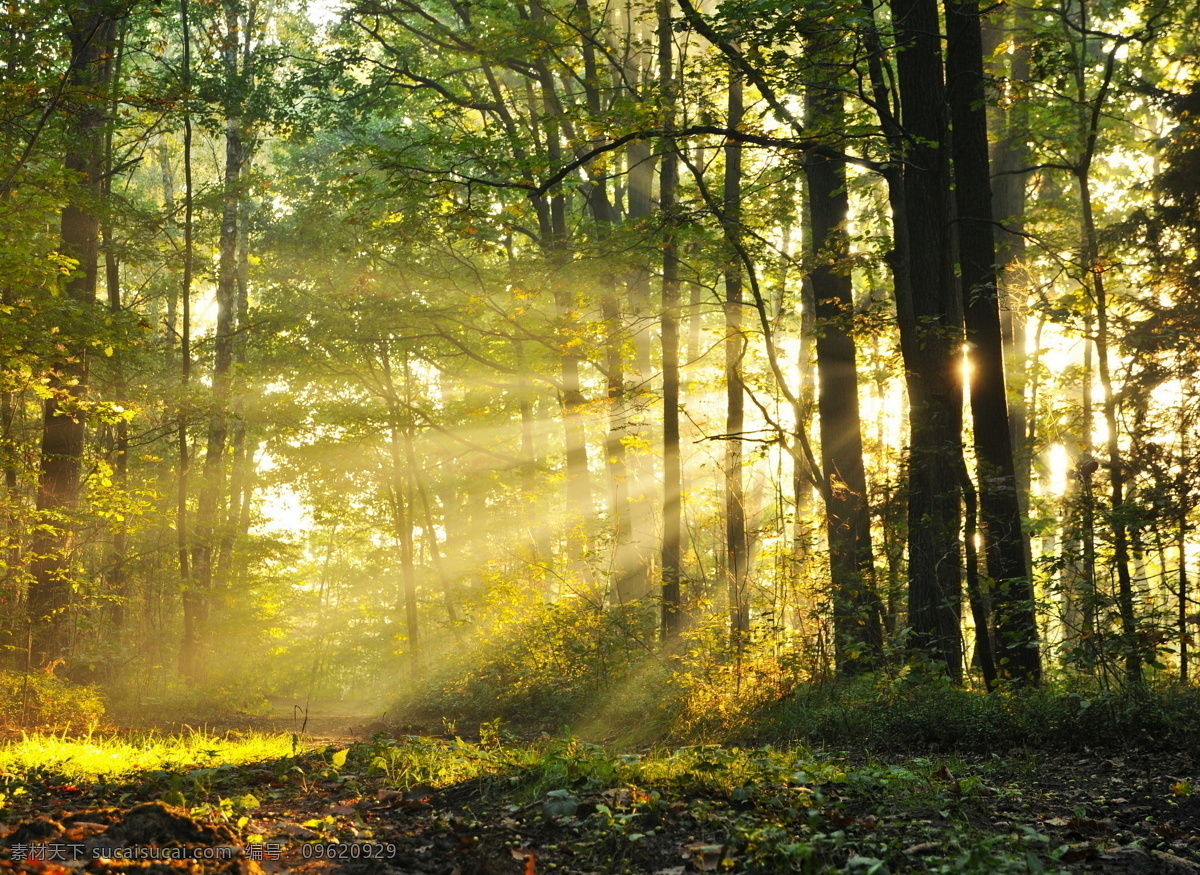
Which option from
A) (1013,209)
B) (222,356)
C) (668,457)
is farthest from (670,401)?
(222,356)

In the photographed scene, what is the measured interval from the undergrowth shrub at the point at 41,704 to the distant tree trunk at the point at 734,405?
6837 millimetres

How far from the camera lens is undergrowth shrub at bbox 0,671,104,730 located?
9.77 metres

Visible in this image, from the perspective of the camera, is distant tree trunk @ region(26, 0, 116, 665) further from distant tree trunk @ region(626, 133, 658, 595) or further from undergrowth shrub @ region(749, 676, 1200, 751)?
distant tree trunk @ region(626, 133, 658, 595)

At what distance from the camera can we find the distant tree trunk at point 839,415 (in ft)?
28.2

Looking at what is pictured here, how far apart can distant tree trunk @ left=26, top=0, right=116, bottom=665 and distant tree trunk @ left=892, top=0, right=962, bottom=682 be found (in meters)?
8.42

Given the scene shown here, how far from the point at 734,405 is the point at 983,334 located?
532cm

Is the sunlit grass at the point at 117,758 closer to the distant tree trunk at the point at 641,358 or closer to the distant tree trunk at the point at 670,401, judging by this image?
the distant tree trunk at the point at 670,401

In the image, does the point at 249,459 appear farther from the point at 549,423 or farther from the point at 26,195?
the point at 26,195

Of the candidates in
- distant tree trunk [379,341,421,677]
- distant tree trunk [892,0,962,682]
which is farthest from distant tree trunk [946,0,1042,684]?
distant tree trunk [379,341,421,677]

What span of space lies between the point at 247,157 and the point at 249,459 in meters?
12.4

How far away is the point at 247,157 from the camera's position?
2005 cm

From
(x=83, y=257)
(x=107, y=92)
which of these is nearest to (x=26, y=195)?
(x=107, y=92)

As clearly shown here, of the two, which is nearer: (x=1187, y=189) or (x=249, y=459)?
(x=1187, y=189)

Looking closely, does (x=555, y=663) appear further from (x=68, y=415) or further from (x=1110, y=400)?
(x=1110, y=400)
